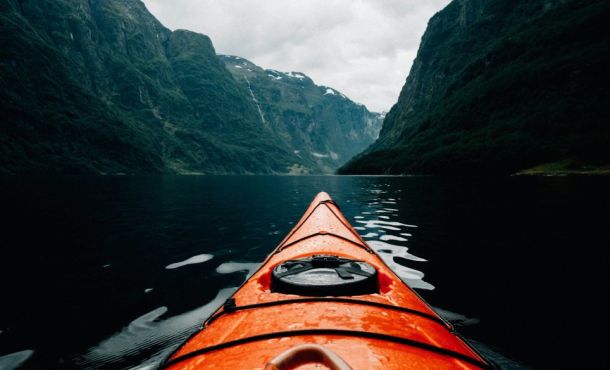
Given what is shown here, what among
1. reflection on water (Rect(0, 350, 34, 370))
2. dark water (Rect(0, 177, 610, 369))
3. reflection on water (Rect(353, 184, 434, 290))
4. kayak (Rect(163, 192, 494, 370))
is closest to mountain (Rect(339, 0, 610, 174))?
reflection on water (Rect(353, 184, 434, 290))

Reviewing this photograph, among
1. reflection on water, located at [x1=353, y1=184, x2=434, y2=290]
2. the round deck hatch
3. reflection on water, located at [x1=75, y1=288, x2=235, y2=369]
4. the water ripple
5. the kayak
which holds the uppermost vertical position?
the round deck hatch

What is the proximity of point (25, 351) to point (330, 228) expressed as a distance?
610 cm

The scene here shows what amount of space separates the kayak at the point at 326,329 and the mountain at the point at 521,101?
90.4 metres

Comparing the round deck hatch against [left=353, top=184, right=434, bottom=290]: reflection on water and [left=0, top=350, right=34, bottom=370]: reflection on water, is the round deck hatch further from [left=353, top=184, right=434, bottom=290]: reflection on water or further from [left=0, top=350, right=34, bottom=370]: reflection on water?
[left=353, top=184, right=434, bottom=290]: reflection on water

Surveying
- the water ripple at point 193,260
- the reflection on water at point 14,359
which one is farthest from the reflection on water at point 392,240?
the reflection on water at point 14,359

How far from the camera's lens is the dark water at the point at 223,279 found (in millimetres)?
4617

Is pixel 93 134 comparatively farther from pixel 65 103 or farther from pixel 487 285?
pixel 487 285

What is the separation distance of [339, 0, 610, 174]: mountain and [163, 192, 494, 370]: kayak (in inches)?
3559

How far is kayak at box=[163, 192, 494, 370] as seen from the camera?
7.35 ft

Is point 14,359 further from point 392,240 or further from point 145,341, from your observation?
point 392,240

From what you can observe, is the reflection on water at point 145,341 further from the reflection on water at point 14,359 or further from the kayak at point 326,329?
the kayak at point 326,329

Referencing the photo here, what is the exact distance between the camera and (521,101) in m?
123

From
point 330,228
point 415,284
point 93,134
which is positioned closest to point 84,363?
point 330,228

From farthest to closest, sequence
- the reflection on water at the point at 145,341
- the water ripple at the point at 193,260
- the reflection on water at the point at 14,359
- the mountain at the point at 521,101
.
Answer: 1. the mountain at the point at 521,101
2. the water ripple at the point at 193,260
3. the reflection on water at the point at 145,341
4. the reflection on water at the point at 14,359
